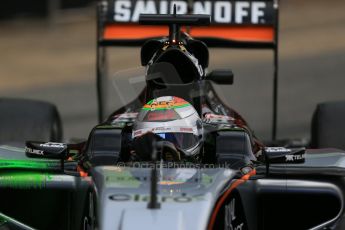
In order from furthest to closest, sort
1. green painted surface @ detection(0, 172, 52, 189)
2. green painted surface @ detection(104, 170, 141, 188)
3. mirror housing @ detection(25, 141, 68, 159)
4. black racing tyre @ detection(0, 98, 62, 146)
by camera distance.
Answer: black racing tyre @ detection(0, 98, 62, 146) → mirror housing @ detection(25, 141, 68, 159) → green painted surface @ detection(0, 172, 52, 189) → green painted surface @ detection(104, 170, 141, 188)

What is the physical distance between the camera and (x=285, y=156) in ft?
16.6

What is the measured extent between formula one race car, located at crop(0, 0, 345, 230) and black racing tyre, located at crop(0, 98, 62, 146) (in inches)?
31.8

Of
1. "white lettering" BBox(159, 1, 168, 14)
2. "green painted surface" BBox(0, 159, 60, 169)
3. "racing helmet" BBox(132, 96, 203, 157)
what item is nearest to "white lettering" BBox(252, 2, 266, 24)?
"white lettering" BBox(159, 1, 168, 14)

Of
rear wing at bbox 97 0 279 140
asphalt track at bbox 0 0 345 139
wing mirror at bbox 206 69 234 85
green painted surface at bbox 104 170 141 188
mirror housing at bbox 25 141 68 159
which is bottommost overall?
asphalt track at bbox 0 0 345 139

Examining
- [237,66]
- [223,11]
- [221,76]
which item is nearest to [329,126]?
[221,76]

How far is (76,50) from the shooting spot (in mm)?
13078

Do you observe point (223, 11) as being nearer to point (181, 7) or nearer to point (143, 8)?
point (181, 7)

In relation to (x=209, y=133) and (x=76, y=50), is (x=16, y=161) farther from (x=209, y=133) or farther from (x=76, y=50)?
(x=76, y=50)

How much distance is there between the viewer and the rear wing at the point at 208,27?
7.85 meters

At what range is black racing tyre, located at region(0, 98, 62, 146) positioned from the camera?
709 centimetres

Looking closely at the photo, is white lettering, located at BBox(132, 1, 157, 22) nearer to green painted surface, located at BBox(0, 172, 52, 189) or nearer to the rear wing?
the rear wing

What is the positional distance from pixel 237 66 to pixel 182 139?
6582 mm

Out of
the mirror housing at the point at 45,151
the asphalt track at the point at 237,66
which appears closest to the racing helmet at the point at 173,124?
the mirror housing at the point at 45,151

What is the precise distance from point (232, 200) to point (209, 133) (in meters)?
0.85
